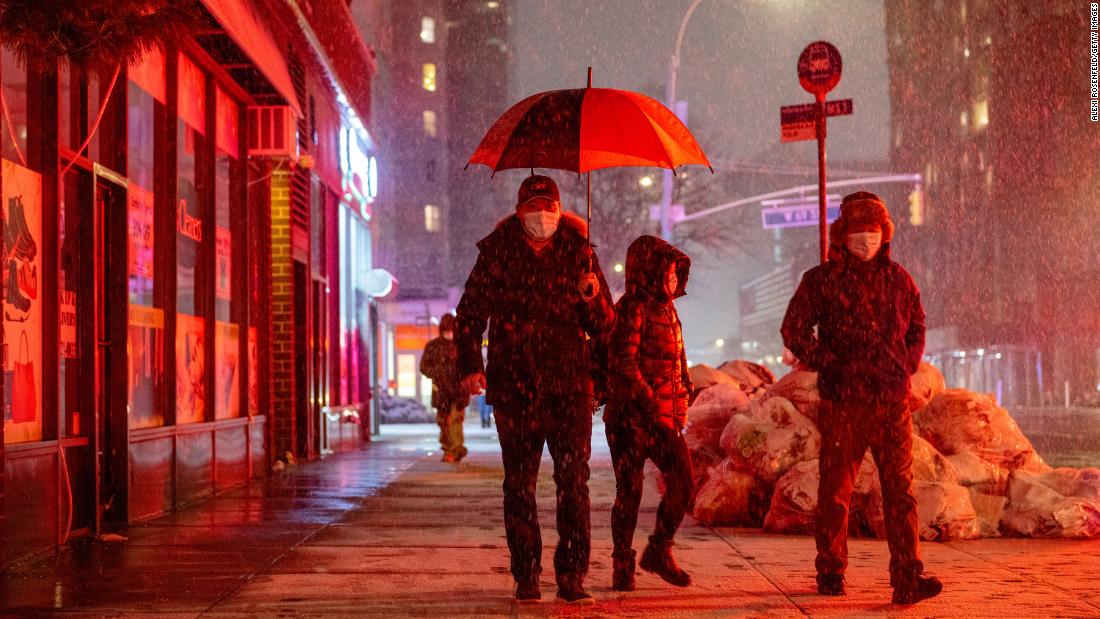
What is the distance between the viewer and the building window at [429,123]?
6562 cm

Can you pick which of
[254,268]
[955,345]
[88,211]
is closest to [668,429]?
[88,211]

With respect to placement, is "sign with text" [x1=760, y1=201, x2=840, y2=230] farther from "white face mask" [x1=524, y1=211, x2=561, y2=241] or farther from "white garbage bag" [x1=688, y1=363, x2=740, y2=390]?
"white face mask" [x1=524, y1=211, x2=561, y2=241]

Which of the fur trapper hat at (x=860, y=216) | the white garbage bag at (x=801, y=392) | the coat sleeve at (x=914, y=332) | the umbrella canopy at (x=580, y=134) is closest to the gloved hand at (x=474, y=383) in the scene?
the umbrella canopy at (x=580, y=134)

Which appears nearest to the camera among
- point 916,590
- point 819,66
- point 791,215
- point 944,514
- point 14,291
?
point 916,590

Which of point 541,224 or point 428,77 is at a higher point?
point 428,77

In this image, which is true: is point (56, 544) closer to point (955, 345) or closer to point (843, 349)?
point (843, 349)

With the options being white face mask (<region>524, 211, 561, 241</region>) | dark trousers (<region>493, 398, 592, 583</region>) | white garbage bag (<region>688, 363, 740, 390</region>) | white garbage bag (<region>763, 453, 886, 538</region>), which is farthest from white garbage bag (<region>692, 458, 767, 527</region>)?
white face mask (<region>524, 211, 561, 241</region>)

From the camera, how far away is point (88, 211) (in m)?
8.70

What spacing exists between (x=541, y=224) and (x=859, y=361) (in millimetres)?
1628

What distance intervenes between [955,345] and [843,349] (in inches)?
2276

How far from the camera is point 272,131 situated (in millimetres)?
13477

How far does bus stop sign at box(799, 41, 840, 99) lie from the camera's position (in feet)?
40.8

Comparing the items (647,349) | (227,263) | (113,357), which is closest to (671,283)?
(647,349)

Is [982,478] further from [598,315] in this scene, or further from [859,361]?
[598,315]
